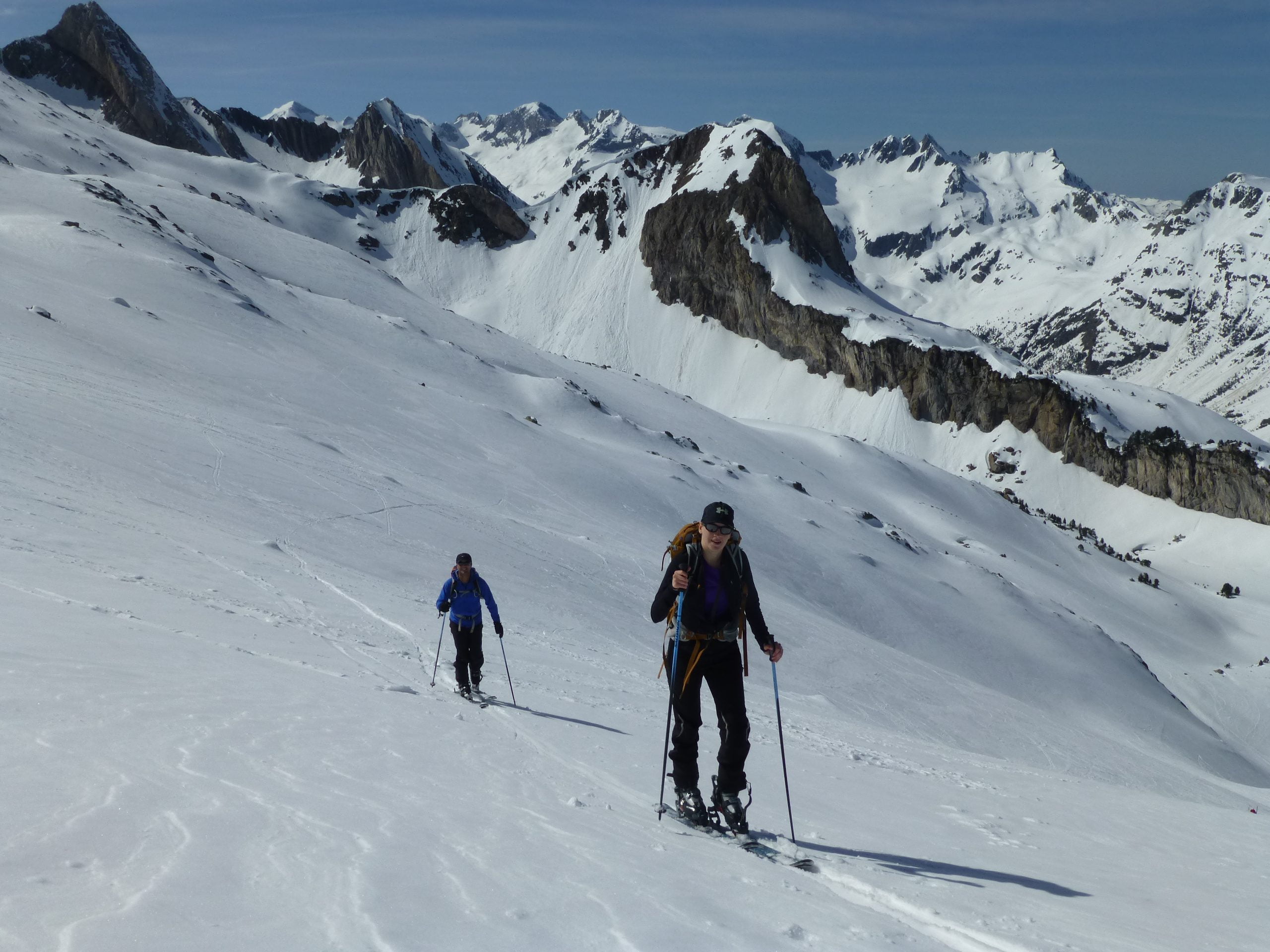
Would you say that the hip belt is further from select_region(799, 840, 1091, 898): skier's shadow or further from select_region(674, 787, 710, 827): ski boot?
select_region(799, 840, 1091, 898): skier's shadow

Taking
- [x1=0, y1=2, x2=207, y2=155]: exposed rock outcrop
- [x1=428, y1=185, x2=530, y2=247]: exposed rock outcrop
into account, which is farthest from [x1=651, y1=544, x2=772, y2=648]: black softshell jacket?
[x1=0, y1=2, x2=207, y2=155]: exposed rock outcrop

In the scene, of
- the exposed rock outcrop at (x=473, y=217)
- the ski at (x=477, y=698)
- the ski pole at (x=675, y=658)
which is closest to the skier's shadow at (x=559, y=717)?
the ski at (x=477, y=698)

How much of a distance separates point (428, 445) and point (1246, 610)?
2742 inches

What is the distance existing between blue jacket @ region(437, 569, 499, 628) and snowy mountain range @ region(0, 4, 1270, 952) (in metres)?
0.90

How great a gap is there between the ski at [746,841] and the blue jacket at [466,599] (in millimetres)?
5651

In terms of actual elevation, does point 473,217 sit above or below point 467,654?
above

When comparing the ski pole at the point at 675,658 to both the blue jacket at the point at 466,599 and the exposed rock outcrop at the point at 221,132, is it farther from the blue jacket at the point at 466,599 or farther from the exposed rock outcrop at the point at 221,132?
the exposed rock outcrop at the point at 221,132

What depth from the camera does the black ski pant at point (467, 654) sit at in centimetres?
1193

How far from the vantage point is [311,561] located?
17.7 m

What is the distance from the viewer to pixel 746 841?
21.3ft

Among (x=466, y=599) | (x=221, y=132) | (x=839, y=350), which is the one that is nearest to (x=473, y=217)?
(x=839, y=350)

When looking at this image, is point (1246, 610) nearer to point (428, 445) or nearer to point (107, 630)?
point (428, 445)

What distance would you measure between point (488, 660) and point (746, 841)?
884 centimetres

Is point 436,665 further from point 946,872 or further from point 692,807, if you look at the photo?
point 946,872
